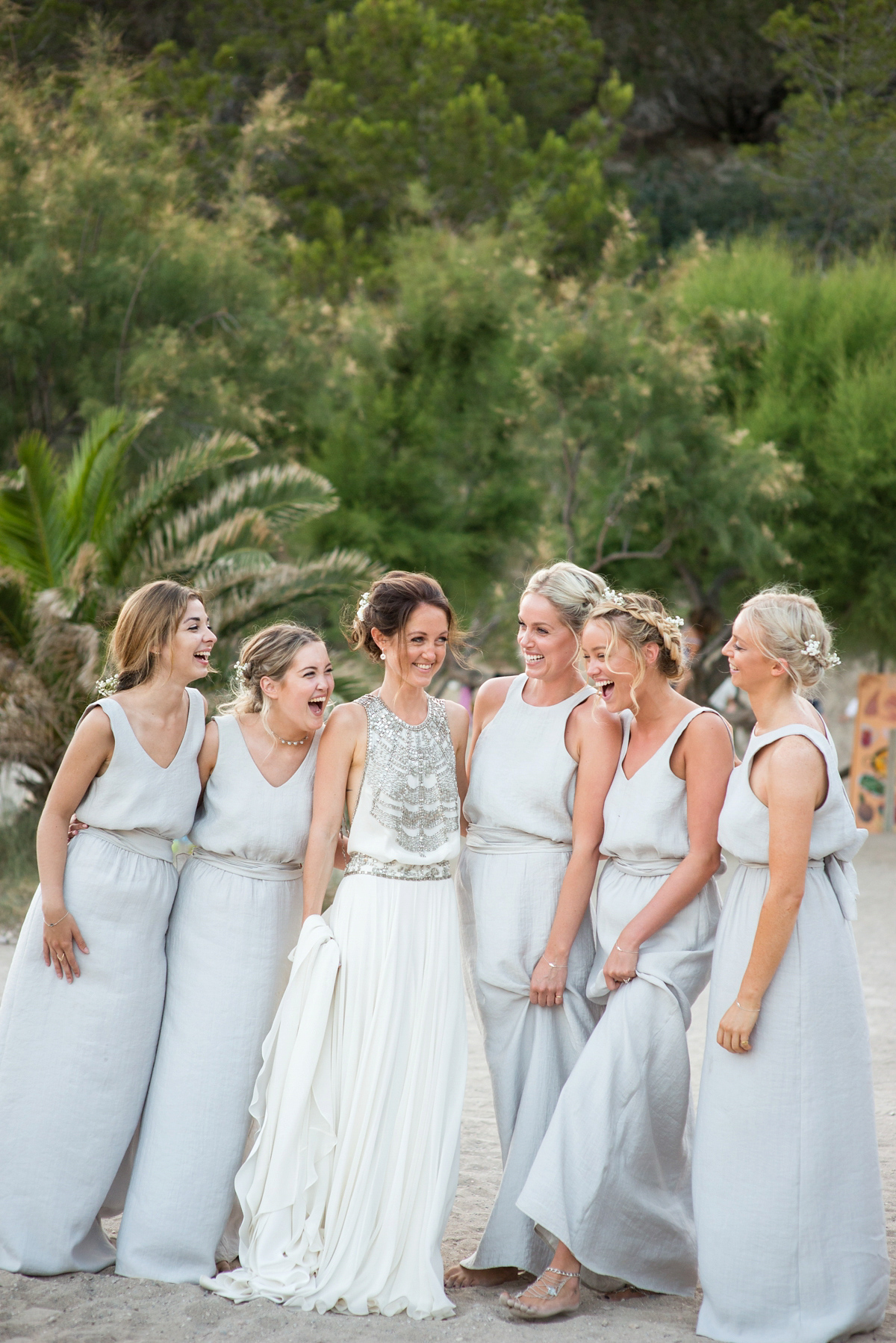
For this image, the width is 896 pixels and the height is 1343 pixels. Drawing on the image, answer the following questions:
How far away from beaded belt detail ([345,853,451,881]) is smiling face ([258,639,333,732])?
434 mm

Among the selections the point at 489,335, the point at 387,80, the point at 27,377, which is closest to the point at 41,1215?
the point at 27,377

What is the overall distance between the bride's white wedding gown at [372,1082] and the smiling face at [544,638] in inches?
17.6

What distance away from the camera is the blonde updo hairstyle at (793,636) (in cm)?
341

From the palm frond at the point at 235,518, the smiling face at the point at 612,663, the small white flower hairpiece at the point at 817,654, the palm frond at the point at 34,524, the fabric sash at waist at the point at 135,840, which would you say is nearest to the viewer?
the small white flower hairpiece at the point at 817,654

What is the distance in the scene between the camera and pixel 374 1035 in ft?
11.7

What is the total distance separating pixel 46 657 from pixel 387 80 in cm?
1994

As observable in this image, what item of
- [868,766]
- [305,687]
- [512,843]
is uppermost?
[305,687]

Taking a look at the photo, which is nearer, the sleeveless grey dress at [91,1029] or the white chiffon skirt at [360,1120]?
the white chiffon skirt at [360,1120]

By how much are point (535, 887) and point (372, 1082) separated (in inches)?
28.8

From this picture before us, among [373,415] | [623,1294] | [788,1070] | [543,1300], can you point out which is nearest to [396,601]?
[788,1070]

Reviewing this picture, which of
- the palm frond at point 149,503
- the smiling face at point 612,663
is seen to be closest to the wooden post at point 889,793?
the palm frond at point 149,503

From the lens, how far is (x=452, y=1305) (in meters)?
3.45

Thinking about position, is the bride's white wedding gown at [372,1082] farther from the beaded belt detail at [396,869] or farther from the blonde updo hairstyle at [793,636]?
the blonde updo hairstyle at [793,636]

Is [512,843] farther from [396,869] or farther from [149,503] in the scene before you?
[149,503]
